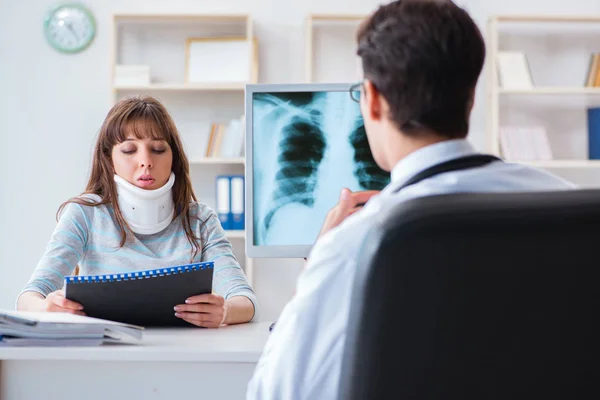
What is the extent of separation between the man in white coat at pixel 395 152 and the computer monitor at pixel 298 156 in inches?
26.0

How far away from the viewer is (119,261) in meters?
1.94

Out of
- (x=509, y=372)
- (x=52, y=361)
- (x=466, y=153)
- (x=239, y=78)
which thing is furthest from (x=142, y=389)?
(x=239, y=78)

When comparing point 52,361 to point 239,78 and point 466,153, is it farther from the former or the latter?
point 239,78

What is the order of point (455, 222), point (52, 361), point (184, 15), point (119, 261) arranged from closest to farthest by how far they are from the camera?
1. point (455, 222)
2. point (52, 361)
3. point (119, 261)
4. point (184, 15)

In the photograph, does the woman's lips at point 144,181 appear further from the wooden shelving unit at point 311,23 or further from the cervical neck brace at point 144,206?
the wooden shelving unit at point 311,23

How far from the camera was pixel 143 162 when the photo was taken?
1913 mm

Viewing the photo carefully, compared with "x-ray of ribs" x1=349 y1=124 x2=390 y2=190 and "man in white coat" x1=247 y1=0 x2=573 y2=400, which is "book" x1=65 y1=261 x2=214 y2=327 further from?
"man in white coat" x1=247 y1=0 x2=573 y2=400

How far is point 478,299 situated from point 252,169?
41.9 inches

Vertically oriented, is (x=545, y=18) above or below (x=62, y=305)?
above

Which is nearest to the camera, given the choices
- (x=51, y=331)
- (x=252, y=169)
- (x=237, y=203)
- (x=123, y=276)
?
(x=51, y=331)

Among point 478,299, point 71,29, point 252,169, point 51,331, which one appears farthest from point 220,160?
point 478,299

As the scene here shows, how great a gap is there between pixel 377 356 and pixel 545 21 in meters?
3.78

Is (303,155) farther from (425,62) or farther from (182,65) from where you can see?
(182,65)

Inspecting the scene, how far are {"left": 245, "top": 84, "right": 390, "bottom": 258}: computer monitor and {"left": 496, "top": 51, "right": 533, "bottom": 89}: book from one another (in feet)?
8.28
